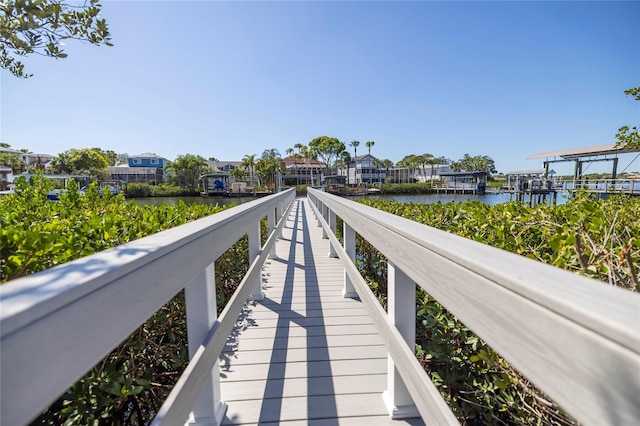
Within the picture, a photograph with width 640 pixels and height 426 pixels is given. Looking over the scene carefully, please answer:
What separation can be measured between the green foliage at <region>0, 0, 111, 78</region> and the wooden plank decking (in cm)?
219

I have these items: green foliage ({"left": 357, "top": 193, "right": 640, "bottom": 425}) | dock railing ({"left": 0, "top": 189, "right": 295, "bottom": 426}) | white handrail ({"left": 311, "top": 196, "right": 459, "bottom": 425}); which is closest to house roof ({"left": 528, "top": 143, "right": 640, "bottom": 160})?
green foliage ({"left": 357, "top": 193, "right": 640, "bottom": 425})

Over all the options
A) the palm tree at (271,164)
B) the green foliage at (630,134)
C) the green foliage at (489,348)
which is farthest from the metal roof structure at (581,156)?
the palm tree at (271,164)

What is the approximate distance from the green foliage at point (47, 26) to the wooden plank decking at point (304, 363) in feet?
7.18

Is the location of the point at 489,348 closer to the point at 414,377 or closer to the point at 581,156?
the point at 414,377

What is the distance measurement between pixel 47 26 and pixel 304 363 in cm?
249

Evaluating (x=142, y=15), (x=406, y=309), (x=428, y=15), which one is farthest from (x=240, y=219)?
(x=428, y=15)

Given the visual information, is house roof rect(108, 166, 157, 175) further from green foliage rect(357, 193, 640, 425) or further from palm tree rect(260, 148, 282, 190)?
green foliage rect(357, 193, 640, 425)

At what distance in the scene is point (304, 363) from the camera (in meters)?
2.11

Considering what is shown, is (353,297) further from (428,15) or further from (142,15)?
(428,15)

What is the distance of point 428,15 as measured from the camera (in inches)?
428

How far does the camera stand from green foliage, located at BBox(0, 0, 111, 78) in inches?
56.6

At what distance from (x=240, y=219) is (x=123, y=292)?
118cm

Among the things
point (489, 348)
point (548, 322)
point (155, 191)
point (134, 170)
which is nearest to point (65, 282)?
point (548, 322)

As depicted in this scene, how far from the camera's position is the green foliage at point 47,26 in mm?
1437
